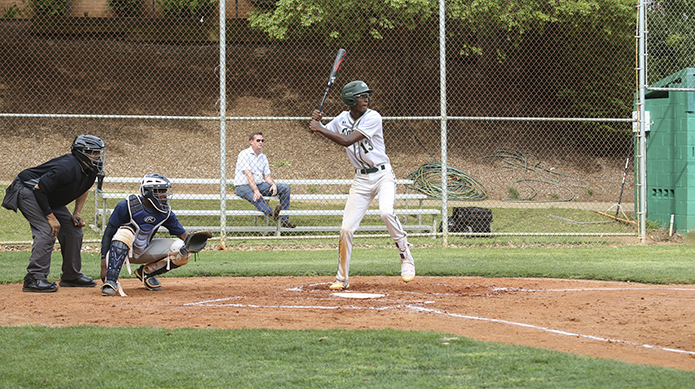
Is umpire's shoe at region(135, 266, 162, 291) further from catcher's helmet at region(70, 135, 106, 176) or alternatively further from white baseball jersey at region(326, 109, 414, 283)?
white baseball jersey at region(326, 109, 414, 283)

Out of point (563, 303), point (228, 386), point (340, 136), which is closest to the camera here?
point (228, 386)

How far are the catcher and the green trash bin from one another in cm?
918

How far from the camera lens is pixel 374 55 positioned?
2661cm

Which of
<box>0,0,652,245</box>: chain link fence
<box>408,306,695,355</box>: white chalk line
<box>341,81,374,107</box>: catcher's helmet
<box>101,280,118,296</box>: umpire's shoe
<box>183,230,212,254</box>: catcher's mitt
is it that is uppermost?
<box>0,0,652,245</box>: chain link fence

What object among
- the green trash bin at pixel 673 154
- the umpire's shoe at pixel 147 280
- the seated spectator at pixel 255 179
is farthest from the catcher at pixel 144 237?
the green trash bin at pixel 673 154

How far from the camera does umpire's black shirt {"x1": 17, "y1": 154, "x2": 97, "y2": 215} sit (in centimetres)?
689

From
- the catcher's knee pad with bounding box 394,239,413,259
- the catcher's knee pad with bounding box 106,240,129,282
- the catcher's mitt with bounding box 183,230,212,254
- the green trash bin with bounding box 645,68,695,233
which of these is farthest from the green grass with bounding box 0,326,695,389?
the green trash bin with bounding box 645,68,695,233

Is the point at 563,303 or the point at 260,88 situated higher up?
the point at 260,88

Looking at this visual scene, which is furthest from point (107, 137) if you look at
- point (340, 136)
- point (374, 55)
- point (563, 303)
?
point (563, 303)

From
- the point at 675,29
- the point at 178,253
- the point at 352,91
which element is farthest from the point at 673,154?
the point at 178,253

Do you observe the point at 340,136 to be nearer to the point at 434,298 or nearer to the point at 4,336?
the point at 434,298

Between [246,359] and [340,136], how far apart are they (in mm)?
3138

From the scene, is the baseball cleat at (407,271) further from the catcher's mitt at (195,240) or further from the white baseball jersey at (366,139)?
the catcher's mitt at (195,240)

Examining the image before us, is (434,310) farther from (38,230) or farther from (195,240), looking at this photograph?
(38,230)
